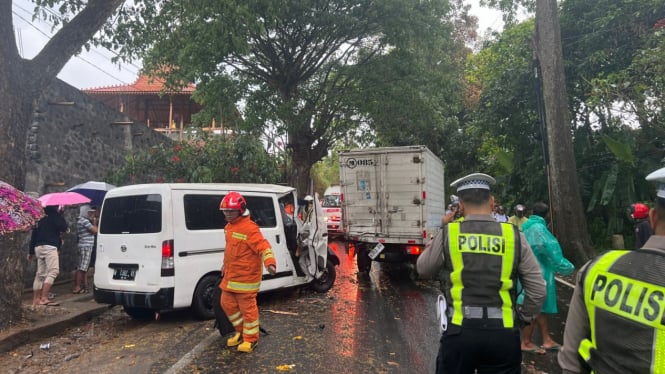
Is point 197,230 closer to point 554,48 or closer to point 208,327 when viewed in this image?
point 208,327

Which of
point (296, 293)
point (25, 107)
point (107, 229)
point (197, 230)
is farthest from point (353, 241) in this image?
point (25, 107)

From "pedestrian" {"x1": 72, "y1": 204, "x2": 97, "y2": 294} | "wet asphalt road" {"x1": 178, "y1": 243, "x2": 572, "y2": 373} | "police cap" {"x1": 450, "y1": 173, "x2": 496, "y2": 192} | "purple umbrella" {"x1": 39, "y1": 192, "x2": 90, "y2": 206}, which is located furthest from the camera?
"pedestrian" {"x1": 72, "y1": 204, "x2": 97, "y2": 294}

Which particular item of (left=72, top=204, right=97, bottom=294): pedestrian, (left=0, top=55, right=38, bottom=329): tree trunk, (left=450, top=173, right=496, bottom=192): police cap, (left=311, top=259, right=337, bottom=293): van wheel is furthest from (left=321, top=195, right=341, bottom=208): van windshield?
(left=450, top=173, right=496, bottom=192): police cap

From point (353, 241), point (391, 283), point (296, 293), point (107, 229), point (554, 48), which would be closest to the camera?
point (107, 229)

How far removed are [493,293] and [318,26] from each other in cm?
1253

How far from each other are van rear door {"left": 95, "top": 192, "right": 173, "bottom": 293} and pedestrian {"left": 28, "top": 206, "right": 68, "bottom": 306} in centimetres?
108

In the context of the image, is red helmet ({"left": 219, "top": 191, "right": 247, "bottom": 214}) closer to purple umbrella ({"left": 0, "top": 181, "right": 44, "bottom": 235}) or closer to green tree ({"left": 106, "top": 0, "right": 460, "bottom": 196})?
purple umbrella ({"left": 0, "top": 181, "right": 44, "bottom": 235})

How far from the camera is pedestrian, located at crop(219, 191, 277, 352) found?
16.0ft

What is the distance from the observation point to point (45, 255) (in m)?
6.82

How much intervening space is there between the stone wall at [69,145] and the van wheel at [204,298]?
4.22 m

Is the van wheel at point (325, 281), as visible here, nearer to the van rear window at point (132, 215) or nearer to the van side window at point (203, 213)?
the van side window at point (203, 213)

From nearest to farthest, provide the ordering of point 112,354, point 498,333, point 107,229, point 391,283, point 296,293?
point 498,333 < point 112,354 < point 107,229 < point 296,293 < point 391,283

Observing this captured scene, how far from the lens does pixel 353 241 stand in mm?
9883

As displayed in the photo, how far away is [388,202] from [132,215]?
532 centimetres
